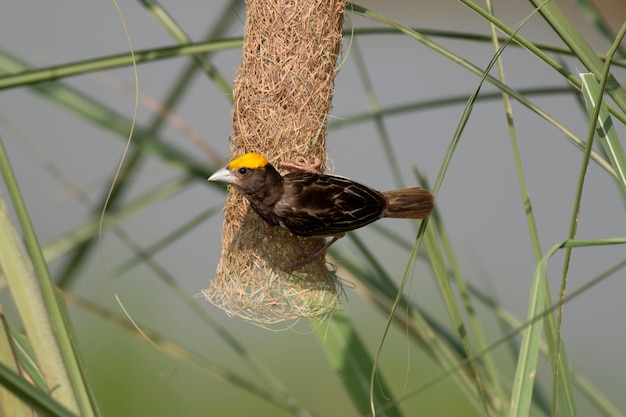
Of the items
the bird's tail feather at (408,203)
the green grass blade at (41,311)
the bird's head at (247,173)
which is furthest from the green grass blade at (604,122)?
the green grass blade at (41,311)

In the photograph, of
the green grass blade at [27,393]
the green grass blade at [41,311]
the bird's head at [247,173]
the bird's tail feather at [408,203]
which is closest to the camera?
the green grass blade at [27,393]

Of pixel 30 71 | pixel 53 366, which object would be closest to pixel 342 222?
pixel 30 71

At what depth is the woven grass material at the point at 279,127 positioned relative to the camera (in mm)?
2480

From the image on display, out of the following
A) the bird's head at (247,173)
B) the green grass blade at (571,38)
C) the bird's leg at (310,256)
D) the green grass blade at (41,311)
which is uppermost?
the bird's head at (247,173)

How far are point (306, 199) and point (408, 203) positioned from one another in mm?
433

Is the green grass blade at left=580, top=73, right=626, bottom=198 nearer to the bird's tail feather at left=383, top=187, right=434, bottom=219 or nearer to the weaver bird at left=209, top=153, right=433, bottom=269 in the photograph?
the weaver bird at left=209, top=153, right=433, bottom=269

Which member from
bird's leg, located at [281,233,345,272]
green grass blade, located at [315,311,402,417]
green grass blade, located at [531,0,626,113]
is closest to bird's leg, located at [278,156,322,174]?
bird's leg, located at [281,233,345,272]

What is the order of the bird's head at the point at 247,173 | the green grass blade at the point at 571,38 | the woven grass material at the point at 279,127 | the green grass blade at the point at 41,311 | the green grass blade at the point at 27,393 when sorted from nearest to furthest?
the green grass blade at the point at 27,393 → the green grass blade at the point at 41,311 → the green grass blade at the point at 571,38 → the bird's head at the point at 247,173 → the woven grass material at the point at 279,127

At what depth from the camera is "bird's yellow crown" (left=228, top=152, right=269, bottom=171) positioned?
236 cm

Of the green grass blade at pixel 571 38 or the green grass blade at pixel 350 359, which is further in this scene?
the green grass blade at pixel 350 359

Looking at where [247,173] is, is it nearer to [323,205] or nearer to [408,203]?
[323,205]

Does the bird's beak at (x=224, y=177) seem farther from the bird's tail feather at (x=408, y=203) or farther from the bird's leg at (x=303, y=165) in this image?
the bird's tail feather at (x=408, y=203)

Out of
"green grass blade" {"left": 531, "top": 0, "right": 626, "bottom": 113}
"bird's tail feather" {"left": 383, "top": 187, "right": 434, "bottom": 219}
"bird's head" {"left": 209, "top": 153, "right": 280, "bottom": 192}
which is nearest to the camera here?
"green grass blade" {"left": 531, "top": 0, "right": 626, "bottom": 113}

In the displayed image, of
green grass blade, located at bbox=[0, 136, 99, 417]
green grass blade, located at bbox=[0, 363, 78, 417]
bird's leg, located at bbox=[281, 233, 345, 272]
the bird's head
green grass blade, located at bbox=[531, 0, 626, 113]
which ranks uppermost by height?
the bird's head
